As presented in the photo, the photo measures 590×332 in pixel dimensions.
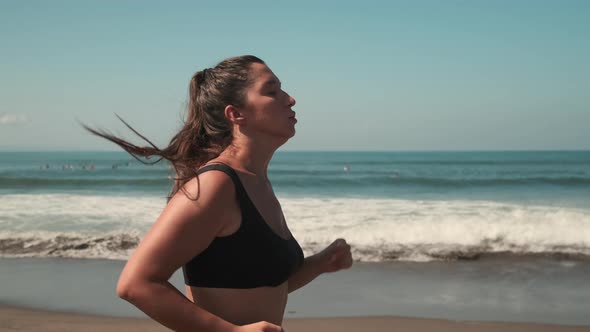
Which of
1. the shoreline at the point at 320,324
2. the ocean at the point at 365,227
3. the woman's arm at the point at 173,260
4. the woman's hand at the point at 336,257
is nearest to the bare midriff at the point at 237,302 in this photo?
the woman's arm at the point at 173,260

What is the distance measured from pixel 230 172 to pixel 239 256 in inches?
8.8

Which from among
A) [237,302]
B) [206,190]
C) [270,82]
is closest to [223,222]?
[206,190]

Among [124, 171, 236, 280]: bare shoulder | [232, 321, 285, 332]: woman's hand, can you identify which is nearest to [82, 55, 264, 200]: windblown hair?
[124, 171, 236, 280]: bare shoulder

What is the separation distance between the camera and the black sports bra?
5.07ft

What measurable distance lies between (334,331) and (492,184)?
23169mm

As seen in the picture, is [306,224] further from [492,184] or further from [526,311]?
[492,184]

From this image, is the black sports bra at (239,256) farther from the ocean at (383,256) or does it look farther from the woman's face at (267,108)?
the ocean at (383,256)

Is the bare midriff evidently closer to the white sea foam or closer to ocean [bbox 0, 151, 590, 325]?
ocean [bbox 0, 151, 590, 325]

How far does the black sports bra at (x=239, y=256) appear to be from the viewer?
60.9 inches

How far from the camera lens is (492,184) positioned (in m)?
26.9

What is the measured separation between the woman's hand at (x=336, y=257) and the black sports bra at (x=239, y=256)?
1.46 ft

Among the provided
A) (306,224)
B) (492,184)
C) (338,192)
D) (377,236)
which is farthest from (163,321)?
(492,184)

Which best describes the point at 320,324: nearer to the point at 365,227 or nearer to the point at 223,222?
the point at 223,222

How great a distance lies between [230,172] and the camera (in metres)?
1.58
